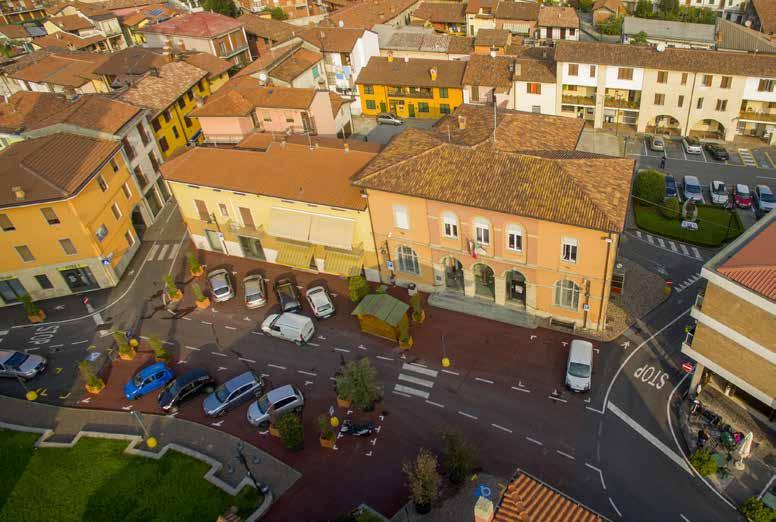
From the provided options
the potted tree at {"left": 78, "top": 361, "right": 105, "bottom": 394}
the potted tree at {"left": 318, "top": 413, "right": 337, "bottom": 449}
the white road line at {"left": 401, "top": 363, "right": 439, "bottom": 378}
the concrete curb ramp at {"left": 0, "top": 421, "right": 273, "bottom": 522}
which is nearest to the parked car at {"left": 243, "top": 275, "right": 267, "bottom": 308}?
the potted tree at {"left": 78, "top": 361, "right": 105, "bottom": 394}

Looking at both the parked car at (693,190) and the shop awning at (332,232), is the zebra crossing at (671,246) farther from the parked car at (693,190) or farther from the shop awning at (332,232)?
the shop awning at (332,232)

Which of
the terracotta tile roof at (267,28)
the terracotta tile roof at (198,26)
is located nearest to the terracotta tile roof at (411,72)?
the terracotta tile roof at (267,28)

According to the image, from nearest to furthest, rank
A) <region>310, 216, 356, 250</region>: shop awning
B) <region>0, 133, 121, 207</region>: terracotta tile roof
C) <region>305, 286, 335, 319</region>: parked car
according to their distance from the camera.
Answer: <region>305, 286, 335, 319</region>: parked car
<region>310, 216, 356, 250</region>: shop awning
<region>0, 133, 121, 207</region>: terracotta tile roof

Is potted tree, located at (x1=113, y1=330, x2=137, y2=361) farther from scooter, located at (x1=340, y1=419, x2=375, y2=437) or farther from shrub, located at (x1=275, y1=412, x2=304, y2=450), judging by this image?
scooter, located at (x1=340, y1=419, x2=375, y2=437)

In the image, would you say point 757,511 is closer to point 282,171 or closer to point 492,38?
point 282,171

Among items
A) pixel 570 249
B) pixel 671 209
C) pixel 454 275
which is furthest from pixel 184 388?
pixel 671 209

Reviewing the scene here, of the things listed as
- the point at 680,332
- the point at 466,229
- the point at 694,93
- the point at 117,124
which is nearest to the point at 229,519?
the point at 466,229
